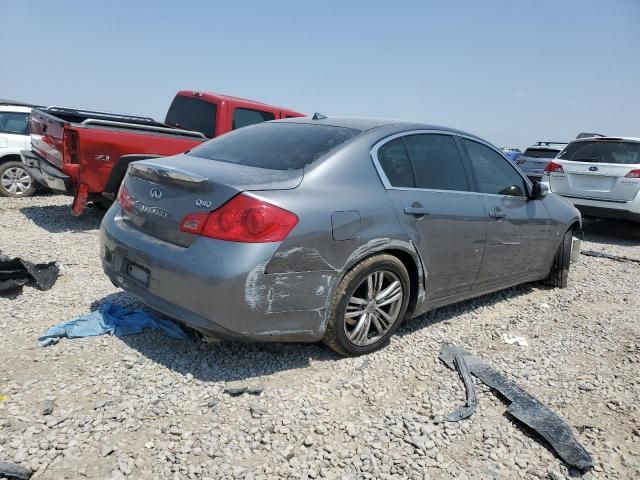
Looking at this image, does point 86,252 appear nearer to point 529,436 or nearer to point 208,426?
point 208,426

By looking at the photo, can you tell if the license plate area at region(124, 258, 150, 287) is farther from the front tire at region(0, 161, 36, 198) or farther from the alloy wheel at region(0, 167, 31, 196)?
the alloy wheel at region(0, 167, 31, 196)

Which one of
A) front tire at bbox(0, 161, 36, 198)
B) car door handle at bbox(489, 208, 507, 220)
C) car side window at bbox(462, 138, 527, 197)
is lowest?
front tire at bbox(0, 161, 36, 198)

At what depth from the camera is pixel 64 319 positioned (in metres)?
3.71

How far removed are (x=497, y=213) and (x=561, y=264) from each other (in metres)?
1.68

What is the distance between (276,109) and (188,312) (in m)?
5.76

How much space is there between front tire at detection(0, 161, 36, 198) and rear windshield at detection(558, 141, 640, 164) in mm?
9468

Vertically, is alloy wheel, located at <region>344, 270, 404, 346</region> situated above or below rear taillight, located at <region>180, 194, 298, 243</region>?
below

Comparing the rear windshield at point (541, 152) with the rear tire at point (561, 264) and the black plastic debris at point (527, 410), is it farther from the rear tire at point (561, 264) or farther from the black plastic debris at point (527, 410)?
the black plastic debris at point (527, 410)

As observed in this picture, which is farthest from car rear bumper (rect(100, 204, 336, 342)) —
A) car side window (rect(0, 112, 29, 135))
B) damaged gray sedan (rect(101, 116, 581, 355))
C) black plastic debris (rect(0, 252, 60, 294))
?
car side window (rect(0, 112, 29, 135))

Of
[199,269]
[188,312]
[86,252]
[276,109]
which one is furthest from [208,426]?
[276,109]

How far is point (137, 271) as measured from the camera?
3.10 m

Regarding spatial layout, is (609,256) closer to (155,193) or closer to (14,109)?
(155,193)

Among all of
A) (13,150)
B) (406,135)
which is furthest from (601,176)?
(13,150)

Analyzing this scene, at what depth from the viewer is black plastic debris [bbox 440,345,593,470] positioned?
2586 mm
